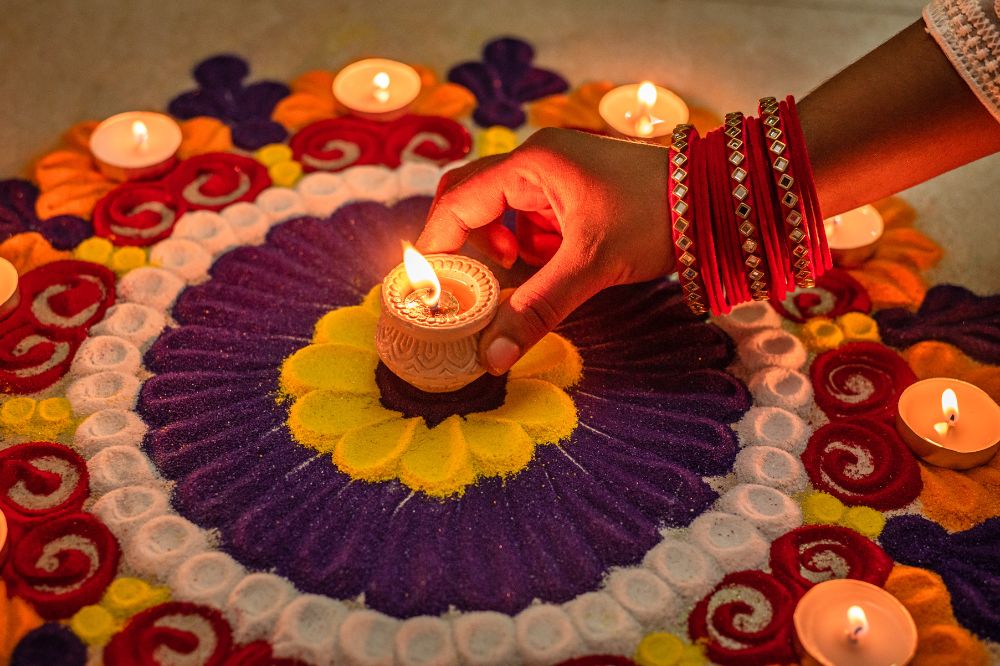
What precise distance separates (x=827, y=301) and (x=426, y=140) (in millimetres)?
782

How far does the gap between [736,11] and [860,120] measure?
103 centimetres

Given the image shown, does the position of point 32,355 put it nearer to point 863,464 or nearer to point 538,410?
point 538,410

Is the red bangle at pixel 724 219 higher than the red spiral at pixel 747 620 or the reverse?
higher

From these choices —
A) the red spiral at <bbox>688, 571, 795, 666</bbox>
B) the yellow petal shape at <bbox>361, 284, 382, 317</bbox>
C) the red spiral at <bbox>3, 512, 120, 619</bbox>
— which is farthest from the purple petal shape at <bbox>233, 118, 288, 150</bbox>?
the red spiral at <bbox>688, 571, 795, 666</bbox>

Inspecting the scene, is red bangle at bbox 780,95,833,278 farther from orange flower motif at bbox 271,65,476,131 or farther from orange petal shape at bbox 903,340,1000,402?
orange flower motif at bbox 271,65,476,131

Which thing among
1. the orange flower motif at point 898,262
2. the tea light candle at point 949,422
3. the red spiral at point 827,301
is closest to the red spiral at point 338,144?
the red spiral at point 827,301

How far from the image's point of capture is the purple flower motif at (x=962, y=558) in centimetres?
132

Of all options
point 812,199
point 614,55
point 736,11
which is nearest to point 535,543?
point 812,199

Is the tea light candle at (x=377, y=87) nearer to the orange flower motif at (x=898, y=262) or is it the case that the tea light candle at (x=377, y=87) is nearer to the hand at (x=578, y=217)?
the hand at (x=578, y=217)

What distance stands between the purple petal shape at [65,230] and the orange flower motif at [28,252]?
1 centimetres

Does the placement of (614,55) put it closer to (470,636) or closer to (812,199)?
(812,199)

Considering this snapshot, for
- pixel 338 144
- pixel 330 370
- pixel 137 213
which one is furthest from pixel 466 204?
pixel 137 213

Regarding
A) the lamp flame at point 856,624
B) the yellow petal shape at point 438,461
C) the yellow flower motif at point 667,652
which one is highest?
the yellow petal shape at point 438,461

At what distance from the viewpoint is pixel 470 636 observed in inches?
50.1
